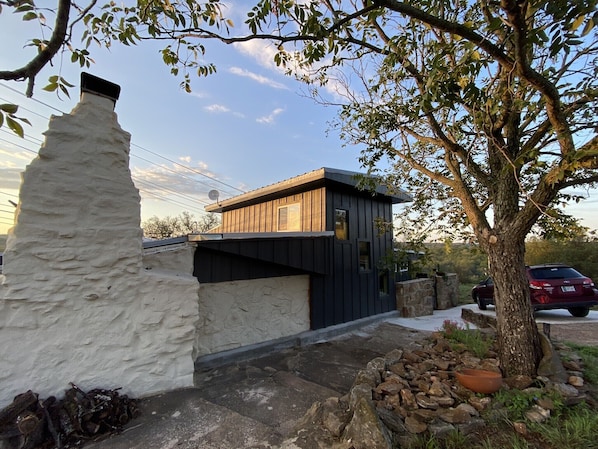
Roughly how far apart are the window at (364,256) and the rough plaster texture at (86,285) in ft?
16.8

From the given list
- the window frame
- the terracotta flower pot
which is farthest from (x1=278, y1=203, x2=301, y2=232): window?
the terracotta flower pot

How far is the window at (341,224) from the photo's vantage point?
23.8ft

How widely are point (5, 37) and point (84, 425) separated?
347 centimetres

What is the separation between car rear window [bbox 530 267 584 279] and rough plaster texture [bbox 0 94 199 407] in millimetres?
8723

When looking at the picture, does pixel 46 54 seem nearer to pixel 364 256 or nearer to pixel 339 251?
pixel 339 251

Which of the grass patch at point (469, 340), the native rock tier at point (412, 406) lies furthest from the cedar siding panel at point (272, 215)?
the native rock tier at point (412, 406)

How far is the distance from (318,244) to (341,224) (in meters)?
1.41

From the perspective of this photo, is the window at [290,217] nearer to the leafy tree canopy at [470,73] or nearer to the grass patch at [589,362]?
the leafy tree canopy at [470,73]

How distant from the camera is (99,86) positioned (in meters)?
3.64

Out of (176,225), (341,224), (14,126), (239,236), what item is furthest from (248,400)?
(176,225)

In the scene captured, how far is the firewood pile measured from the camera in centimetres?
260

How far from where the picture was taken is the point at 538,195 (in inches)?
113

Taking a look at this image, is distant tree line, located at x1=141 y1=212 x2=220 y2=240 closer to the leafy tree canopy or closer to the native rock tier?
the leafy tree canopy

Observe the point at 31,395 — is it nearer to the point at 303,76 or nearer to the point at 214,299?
the point at 214,299
